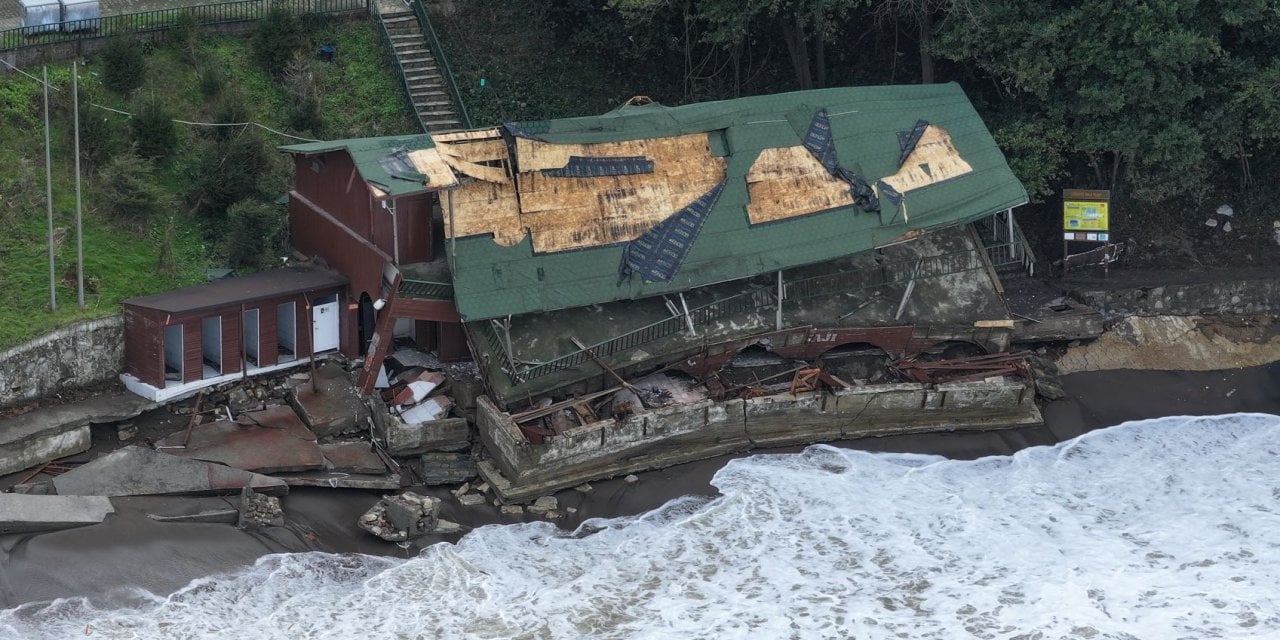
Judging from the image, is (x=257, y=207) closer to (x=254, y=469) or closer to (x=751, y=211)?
(x=254, y=469)

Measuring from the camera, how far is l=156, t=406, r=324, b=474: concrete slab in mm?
24656

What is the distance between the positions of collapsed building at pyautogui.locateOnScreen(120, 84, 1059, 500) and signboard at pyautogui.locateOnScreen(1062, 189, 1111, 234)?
9.02 feet

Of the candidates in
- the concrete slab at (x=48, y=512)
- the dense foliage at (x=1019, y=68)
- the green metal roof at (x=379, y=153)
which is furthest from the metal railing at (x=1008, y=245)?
the concrete slab at (x=48, y=512)

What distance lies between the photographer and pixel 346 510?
2461 centimetres

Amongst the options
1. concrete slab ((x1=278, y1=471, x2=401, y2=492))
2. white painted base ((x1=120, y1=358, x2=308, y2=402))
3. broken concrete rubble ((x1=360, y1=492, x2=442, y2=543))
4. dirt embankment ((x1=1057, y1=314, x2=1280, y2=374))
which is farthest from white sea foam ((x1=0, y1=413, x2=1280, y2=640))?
white painted base ((x1=120, y1=358, x2=308, y2=402))

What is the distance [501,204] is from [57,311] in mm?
8481

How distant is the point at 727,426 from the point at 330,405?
767cm

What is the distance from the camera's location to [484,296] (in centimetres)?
2591

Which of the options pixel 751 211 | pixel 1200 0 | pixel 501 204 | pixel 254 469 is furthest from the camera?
pixel 1200 0

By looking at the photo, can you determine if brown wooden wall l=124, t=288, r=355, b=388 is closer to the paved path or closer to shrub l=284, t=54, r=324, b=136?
shrub l=284, t=54, r=324, b=136

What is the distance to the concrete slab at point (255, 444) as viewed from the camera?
2466 cm

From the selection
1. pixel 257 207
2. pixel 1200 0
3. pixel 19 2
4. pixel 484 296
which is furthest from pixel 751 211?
pixel 19 2

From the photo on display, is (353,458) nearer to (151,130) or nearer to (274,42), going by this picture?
(151,130)

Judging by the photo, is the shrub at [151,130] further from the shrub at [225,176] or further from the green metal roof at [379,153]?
the green metal roof at [379,153]
